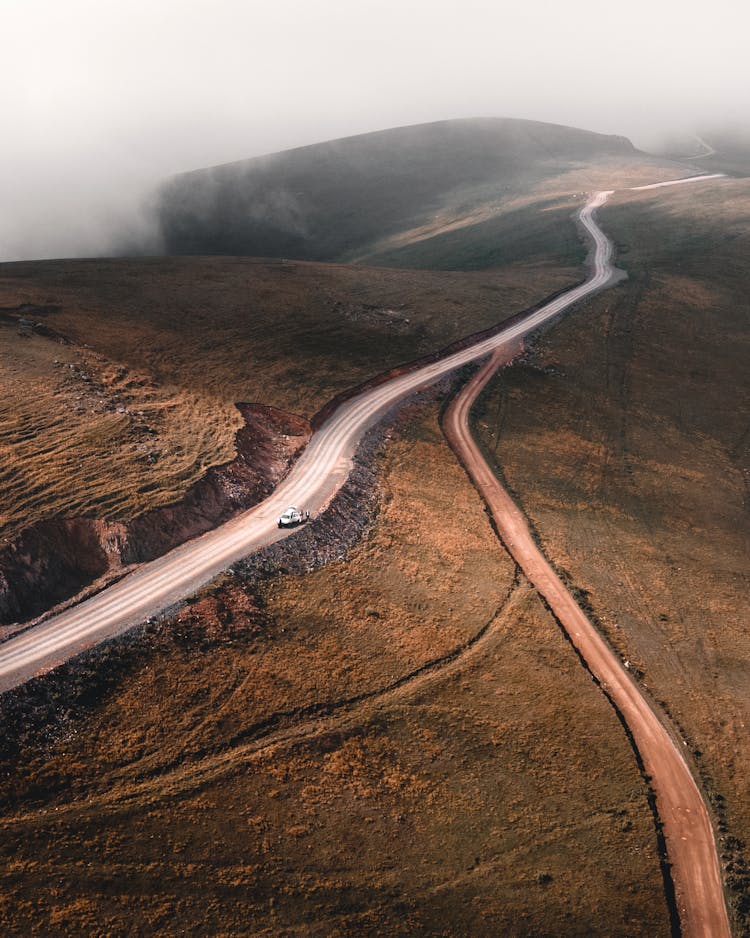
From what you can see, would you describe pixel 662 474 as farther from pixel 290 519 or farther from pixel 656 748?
pixel 290 519

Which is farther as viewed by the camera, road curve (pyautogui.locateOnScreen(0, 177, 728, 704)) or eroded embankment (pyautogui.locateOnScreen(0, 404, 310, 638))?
eroded embankment (pyautogui.locateOnScreen(0, 404, 310, 638))

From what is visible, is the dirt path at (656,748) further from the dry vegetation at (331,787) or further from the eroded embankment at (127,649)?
the eroded embankment at (127,649)

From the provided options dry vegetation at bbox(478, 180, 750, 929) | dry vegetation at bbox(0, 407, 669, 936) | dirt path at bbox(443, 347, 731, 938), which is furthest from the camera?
dry vegetation at bbox(478, 180, 750, 929)

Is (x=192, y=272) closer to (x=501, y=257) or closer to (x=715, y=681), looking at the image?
(x=501, y=257)

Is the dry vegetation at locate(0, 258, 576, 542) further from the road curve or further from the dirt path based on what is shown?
the dirt path

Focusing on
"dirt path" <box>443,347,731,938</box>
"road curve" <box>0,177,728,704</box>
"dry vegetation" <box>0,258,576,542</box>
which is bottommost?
"dirt path" <box>443,347,731,938</box>

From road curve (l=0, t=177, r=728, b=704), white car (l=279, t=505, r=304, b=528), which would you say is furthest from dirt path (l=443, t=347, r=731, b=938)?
white car (l=279, t=505, r=304, b=528)

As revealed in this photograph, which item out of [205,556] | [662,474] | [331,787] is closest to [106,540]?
[205,556]

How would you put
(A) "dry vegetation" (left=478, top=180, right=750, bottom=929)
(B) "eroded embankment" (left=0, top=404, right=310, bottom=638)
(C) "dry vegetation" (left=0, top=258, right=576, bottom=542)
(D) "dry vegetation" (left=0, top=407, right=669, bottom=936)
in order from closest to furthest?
1. (D) "dry vegetation" (left=0, top=407, right=669, bottom=936)
2. (B) "eroded embankment" (left=0, top=404, right=310, bottom=638)
3. (A) "dry vegetation" (left=478, top=180, right=750, bottom=929)
4. (C) "dry vegetation" (left=0, top=258, right=576, bottom=542)
